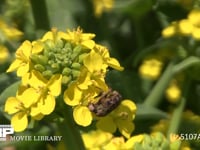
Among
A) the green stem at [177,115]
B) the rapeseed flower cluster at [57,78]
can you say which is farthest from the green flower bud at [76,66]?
the green stem at [177,115]

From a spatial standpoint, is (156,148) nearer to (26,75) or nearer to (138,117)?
(26,75)

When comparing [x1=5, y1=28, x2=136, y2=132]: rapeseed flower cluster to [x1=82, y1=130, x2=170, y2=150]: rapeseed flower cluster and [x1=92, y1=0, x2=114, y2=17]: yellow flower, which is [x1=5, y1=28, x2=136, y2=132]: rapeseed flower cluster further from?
[x1=92, y1=0, x2=114, y2=17]: yellow flower

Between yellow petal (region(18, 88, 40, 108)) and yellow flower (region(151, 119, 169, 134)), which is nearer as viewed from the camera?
yellow petal (region(18, 88, 40, 108))

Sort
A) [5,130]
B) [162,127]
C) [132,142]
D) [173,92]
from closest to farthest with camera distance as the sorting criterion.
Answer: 1. [132,142]
2. [5,130]
3. [162,127]
4. [173,92]

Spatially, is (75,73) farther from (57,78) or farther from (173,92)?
(173,92)

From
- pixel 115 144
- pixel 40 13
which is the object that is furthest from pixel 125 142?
pixel 40 13

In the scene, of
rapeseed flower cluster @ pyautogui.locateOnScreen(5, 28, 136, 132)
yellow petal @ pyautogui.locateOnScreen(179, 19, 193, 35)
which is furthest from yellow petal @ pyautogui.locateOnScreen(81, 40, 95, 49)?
yellow petal @ pyautogui.locateOnScreen(179, 19, 193, 35)
